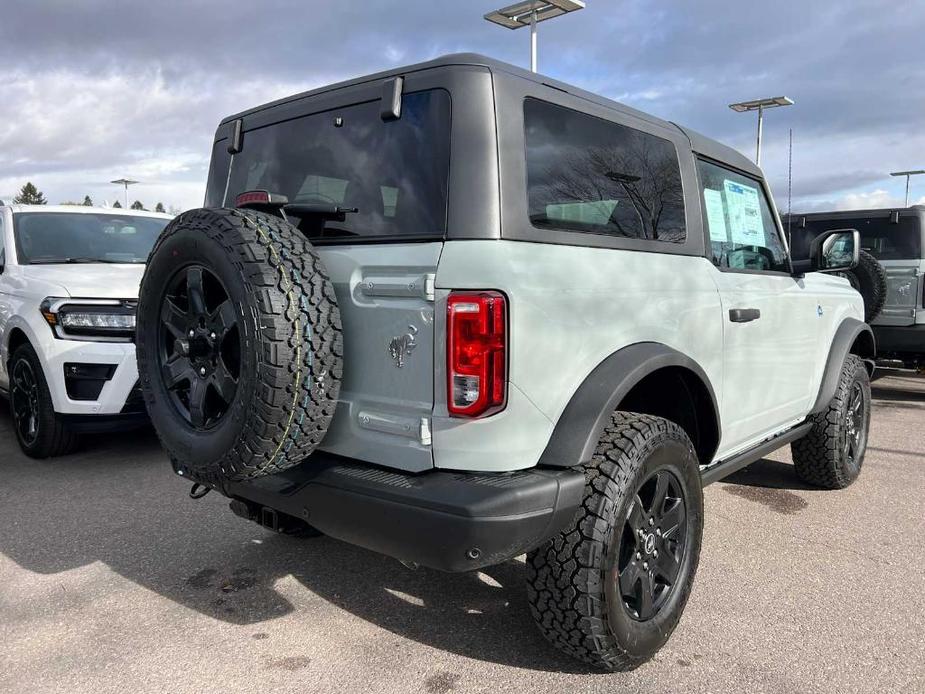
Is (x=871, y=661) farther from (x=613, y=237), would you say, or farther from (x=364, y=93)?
(x=364, y=93)

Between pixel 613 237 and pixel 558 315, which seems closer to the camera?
pixel 558 315

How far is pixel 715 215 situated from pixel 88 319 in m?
3.87

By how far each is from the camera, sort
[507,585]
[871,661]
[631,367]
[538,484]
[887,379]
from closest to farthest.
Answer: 1. [538,484]
2. [631,367]
3. [871,661]
4. [507,585]
5. [887,379]

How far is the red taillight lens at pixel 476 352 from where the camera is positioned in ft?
6.89

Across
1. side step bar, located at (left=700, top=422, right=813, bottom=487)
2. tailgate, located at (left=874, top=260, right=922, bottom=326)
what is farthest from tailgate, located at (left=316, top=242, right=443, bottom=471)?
tailgate, located at (left=874, top=260, right=922, bottom=326)

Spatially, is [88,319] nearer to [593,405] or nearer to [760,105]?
[593,405]

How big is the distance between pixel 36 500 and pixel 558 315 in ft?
11.8

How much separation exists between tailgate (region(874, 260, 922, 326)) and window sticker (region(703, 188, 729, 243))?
4909mm

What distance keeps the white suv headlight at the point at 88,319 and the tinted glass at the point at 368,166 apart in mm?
2310

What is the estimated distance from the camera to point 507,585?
321 centimetres

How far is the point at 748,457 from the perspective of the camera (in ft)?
11.7

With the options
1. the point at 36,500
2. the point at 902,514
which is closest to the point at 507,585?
the point at 902,514

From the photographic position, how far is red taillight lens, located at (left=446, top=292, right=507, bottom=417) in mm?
2102

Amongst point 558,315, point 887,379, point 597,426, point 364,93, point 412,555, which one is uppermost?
point 364,93
